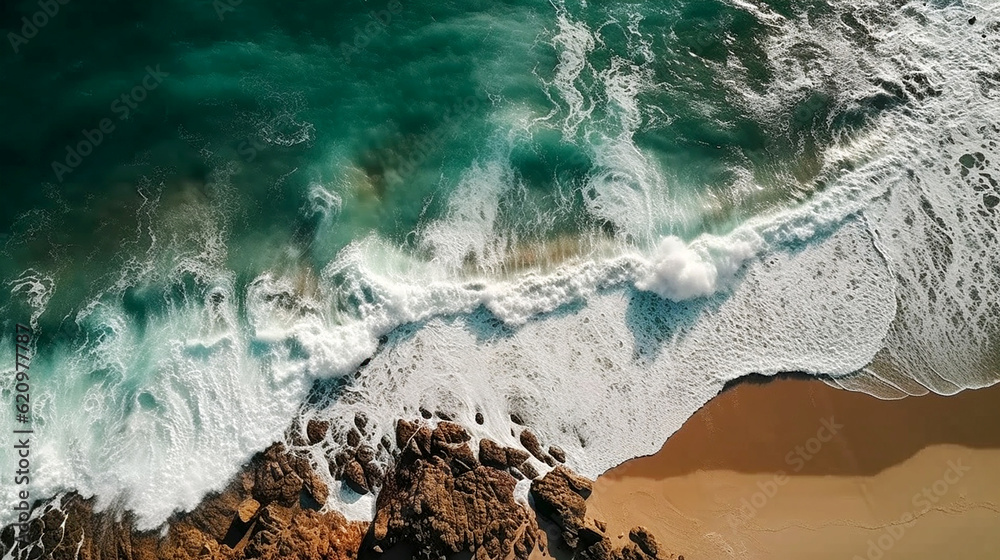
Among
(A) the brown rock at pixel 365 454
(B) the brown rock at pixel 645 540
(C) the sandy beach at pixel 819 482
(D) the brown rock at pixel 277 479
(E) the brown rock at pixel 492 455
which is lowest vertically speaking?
(D) the brown rock at pixel 277 479

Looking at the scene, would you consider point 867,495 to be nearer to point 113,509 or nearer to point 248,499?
point 248,499

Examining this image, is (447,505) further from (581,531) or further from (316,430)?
(316,430)

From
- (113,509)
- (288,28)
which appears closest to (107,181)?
(288,28)

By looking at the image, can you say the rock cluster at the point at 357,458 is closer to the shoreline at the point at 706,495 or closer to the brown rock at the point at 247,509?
the shoreline at the point at 706,495

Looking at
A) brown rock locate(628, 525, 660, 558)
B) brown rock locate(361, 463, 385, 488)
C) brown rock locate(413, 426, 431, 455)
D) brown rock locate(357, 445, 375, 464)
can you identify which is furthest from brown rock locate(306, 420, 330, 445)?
brown rock locate(628, 525, 660, 558)

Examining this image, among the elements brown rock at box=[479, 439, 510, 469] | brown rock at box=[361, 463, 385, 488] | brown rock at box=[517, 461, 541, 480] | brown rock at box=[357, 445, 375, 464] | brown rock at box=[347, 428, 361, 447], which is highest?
brown rock at box=[479, 439, 510, 469]

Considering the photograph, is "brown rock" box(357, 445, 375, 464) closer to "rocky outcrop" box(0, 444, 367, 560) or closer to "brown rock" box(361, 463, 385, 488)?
"brown rock" box(361, 463, 385, 488)

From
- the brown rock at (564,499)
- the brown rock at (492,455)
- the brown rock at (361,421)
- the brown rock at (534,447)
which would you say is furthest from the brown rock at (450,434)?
the brown rock at (564,499)
